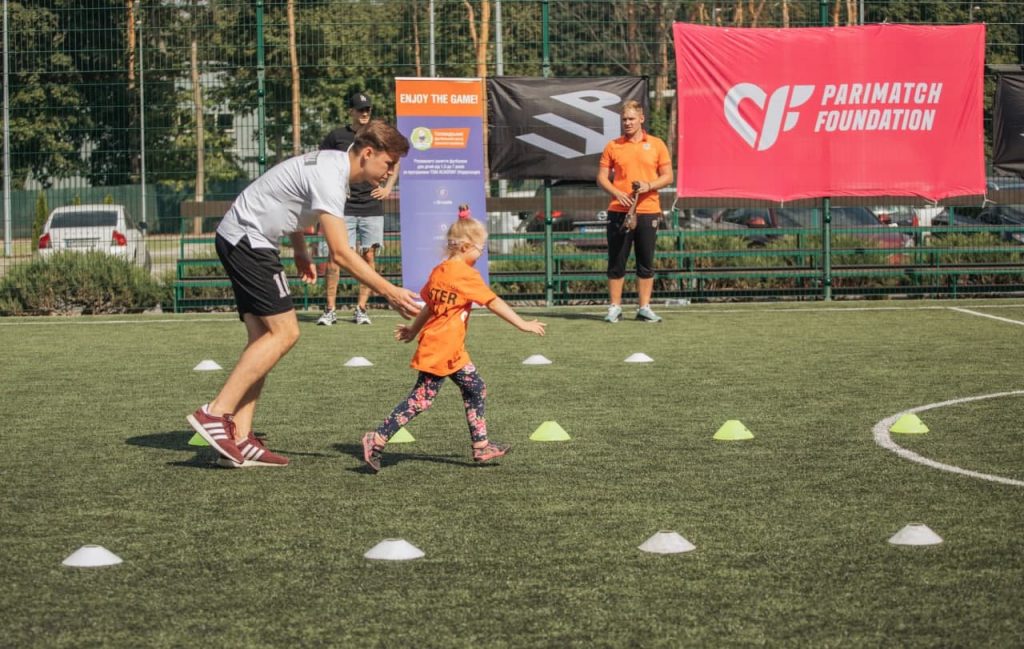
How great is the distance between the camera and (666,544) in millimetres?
5418

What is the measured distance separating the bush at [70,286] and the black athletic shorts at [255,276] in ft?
35.6

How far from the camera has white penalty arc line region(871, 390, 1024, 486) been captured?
6729 mm

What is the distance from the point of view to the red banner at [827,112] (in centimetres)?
1759

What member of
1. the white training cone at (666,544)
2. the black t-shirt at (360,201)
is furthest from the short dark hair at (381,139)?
the black t-shirt at (360,201)

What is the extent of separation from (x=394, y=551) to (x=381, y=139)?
8.15 ft

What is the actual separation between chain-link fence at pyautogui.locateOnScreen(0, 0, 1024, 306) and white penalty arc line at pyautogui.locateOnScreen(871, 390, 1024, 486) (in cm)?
895

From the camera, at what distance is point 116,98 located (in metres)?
18.0

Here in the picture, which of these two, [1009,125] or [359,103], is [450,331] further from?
[1009,125]

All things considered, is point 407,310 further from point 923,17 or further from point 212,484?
point 923,17

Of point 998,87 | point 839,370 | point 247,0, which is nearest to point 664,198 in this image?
point 998,87

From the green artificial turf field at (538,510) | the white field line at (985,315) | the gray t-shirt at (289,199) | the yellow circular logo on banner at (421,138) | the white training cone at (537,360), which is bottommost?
the green artificial turf field at (538,510)

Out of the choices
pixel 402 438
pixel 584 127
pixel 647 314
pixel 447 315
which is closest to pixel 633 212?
pixel 647 314

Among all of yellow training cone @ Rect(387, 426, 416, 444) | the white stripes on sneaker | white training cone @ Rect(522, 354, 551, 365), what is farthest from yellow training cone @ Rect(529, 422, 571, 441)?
white training cone @ Rect(522, 354, 551, 365)

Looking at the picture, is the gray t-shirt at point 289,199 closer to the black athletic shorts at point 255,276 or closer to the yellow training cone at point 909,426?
the black athletic shorts at point 255,276
